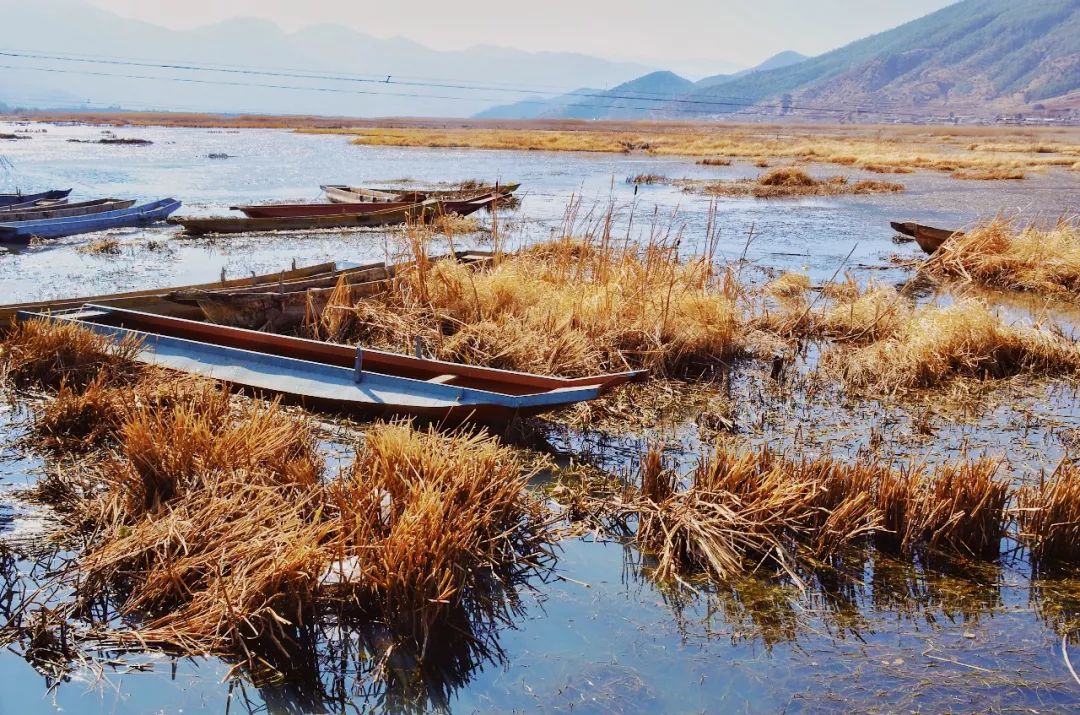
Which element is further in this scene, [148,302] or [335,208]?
[335,208]

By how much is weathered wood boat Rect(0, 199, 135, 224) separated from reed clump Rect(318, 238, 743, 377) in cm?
1077

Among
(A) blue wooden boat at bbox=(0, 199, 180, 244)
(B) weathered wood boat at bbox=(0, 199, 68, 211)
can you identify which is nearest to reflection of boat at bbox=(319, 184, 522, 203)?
(A) blue wooden boat at bbox=(0, 199, 180, 244)

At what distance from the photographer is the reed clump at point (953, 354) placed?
8.88 m

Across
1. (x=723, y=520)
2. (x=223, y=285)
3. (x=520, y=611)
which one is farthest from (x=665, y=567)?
(x=223, y=285)

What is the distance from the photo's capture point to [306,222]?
1844 cm

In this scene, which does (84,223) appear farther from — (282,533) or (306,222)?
(282,533)

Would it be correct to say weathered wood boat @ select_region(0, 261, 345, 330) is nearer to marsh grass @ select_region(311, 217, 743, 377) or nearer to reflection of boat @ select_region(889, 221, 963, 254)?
marsh grass @ select_region(311, 217, 743, 377)

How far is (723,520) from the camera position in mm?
5309

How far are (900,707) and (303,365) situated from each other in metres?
5.77

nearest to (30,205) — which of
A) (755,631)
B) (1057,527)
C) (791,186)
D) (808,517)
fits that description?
(808,517)

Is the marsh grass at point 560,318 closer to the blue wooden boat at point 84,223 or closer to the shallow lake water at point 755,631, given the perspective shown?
the shallow lake water at point 755,631

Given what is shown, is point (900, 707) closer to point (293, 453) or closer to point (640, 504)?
point (640, 504)

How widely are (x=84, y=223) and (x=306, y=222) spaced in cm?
430

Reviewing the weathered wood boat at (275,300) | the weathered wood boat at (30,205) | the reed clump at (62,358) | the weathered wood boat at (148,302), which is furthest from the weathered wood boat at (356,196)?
the reed clump at (62,358)
